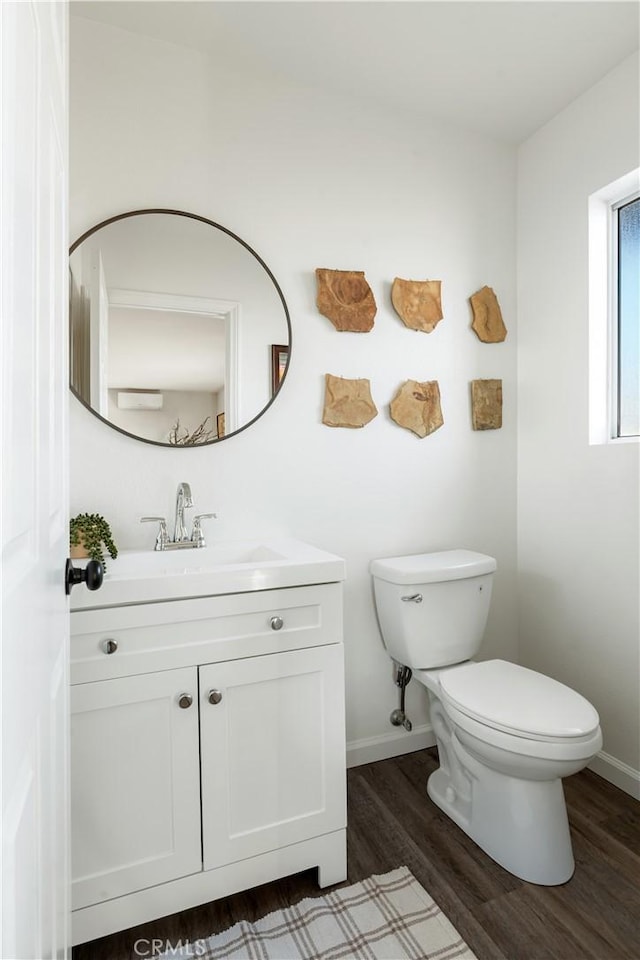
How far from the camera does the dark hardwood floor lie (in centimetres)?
131

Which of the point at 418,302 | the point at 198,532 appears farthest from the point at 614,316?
the point at 198,532

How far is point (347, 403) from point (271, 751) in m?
1.19

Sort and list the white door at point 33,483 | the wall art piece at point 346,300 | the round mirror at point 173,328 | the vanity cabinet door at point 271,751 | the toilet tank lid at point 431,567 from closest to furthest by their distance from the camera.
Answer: the white door at point 33,483 → the vanity cabinet door at point 271,751 → the round mirror at point 173,328 → the toilet tank lid at point 431,567 → the wall art piece at point 346,300

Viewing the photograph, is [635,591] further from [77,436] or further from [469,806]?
[77,436]

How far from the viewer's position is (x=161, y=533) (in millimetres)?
1732

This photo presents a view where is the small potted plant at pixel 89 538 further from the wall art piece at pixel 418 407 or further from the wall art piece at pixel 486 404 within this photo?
the wall art piece at pixel 486 404

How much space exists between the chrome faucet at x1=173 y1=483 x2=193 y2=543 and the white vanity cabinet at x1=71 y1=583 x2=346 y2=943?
1.55 ft

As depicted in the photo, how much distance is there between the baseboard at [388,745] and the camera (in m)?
2.06

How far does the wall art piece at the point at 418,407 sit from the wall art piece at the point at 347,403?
0.37ft

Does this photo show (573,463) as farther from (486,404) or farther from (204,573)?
(204,573)

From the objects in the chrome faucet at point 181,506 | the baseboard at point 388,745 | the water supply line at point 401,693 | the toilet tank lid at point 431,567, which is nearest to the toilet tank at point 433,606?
the toilet tank lid at point 431,567

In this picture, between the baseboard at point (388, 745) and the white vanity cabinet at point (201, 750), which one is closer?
the white vanity cabinet at point (201, 750)

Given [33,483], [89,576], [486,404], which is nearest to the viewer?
[33,483]

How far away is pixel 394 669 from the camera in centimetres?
213
